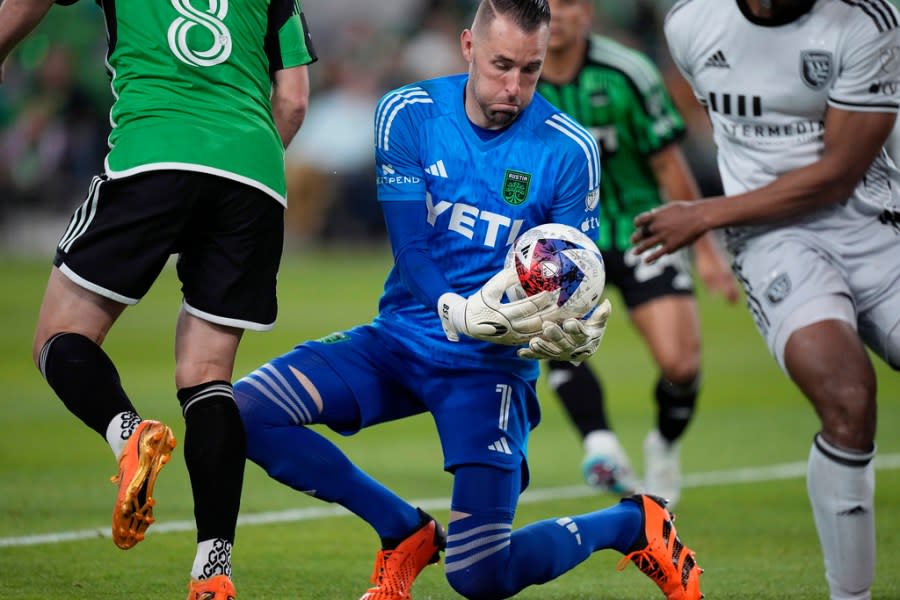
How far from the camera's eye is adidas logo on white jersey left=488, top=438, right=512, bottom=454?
17.5 ft

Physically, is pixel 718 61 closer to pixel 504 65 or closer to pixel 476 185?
pixel 504 65

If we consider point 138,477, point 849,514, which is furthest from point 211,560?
point 849,514

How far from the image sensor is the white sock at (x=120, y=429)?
185 inches

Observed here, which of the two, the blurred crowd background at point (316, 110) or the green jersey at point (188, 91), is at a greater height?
the green jersey at point (188, 91)

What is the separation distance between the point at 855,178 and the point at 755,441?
A: 206 inches

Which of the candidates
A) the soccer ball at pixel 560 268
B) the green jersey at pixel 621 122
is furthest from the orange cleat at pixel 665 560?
the green jersey at pixel 621 122

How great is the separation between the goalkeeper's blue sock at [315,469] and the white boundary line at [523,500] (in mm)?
1369

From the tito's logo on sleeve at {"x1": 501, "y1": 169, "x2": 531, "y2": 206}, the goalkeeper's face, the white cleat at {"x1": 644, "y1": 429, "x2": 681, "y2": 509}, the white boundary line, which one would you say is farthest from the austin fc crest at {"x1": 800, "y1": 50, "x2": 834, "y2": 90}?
the white boundary line

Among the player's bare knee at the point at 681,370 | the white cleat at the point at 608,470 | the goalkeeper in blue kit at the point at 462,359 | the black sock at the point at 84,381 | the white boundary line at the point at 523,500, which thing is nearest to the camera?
the black sock at the point at 84,381

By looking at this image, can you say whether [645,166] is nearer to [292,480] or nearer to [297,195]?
[292,480]

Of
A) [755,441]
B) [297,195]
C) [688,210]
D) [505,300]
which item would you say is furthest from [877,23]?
[297,195]

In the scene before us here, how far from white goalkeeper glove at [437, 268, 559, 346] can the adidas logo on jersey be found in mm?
1474

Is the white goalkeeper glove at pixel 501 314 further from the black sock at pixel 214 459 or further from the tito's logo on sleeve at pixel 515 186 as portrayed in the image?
the black sock at pixel 214 459

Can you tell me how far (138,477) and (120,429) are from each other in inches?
9.9
